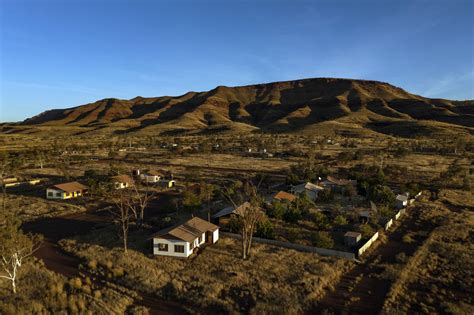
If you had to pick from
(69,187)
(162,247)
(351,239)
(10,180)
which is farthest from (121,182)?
(351,239)

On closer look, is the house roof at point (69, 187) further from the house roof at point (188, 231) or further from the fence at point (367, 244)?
the fence at point (367, 244)

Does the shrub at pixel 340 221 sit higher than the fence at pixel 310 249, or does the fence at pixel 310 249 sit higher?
the shrub at pixel 340 221

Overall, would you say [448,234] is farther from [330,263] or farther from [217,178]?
[217,178]

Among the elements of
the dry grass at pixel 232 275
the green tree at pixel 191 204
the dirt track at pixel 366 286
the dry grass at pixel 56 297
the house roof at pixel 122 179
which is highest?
the house roof at pixel 122 179

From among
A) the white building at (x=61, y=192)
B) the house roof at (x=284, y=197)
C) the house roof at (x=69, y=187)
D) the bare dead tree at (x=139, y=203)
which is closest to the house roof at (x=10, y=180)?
the white building at (x=61, y=192)

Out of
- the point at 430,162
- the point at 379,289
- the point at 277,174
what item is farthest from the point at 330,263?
the point at 430,162

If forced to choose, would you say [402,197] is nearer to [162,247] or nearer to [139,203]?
[162,247]

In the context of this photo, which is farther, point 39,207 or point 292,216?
point 39,207
